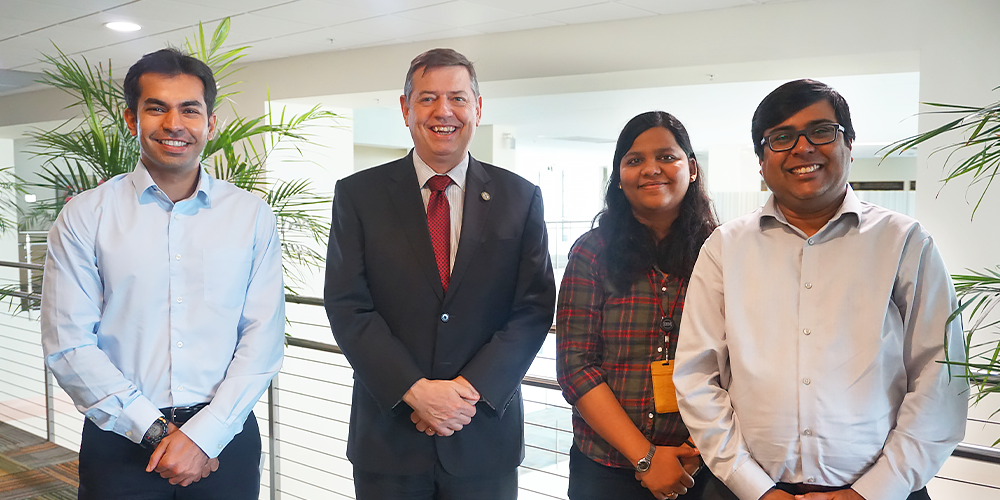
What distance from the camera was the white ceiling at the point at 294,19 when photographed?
218 inches

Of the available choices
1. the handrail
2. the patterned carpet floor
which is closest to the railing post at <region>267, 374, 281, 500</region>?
the handrail

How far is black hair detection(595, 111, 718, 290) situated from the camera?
1.73 meters

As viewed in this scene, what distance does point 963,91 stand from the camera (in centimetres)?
477

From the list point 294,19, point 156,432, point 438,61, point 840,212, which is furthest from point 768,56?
point 156,432

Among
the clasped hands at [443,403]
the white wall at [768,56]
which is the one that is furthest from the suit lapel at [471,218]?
the white wall at [768,56]

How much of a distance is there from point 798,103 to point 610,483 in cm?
92

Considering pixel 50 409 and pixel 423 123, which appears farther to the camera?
pixel 50 409

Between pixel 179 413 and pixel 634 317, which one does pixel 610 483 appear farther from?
pixel 179 413

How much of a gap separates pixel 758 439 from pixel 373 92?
263 inches

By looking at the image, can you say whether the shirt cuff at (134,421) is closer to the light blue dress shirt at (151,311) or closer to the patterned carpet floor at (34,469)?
the light blue dress shirt at (151,311)

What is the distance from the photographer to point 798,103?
149 centimetres

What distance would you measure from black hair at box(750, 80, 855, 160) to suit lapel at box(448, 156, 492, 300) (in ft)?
2.26

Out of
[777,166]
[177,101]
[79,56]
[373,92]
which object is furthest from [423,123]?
[79,56]

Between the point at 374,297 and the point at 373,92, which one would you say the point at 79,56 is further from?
the point at 374,297
